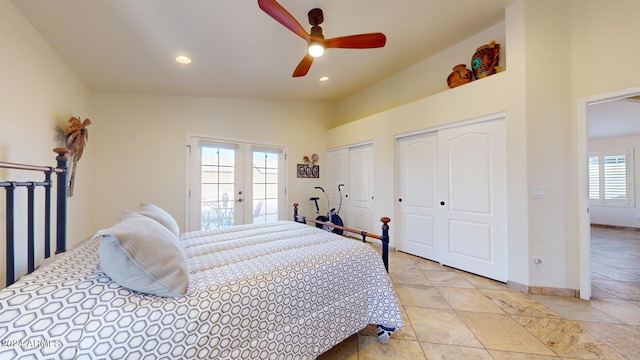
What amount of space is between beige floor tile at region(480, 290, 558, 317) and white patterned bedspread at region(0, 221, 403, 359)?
133 cm

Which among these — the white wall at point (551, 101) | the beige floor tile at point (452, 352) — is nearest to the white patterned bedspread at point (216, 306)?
the beige floor tile at point (452, 352)

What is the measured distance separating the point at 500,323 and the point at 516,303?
19.6 inches

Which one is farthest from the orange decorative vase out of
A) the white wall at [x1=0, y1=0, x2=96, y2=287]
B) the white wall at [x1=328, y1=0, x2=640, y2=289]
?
the white wall at [x1=0, y1=0, x2=96, y2=287]

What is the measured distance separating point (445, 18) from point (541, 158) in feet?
6.06

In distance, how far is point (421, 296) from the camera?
2.42m

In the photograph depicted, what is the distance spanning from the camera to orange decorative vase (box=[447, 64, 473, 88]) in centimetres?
304

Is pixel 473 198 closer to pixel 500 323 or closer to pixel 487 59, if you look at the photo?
pixel 500 323

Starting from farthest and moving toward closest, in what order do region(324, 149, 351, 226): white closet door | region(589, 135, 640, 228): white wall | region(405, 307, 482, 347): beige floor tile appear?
region(589, 135, 640, 228): white wall
region(324, 149, 351, 226): white closet door
region(405, 307, 482, 347): beige floor tile

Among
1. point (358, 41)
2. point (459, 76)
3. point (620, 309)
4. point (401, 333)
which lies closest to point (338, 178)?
point (459, 76)

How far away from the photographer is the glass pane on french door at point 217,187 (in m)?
4.03

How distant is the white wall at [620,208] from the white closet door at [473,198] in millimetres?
4606

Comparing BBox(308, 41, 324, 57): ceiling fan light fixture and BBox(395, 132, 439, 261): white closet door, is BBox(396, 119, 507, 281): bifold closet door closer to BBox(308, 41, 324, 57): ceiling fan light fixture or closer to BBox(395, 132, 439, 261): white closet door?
BBox(395, 132, 439, 261): white closet door

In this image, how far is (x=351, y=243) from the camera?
1.89 m

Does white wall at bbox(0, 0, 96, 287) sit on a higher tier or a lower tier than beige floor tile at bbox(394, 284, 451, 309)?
higher
